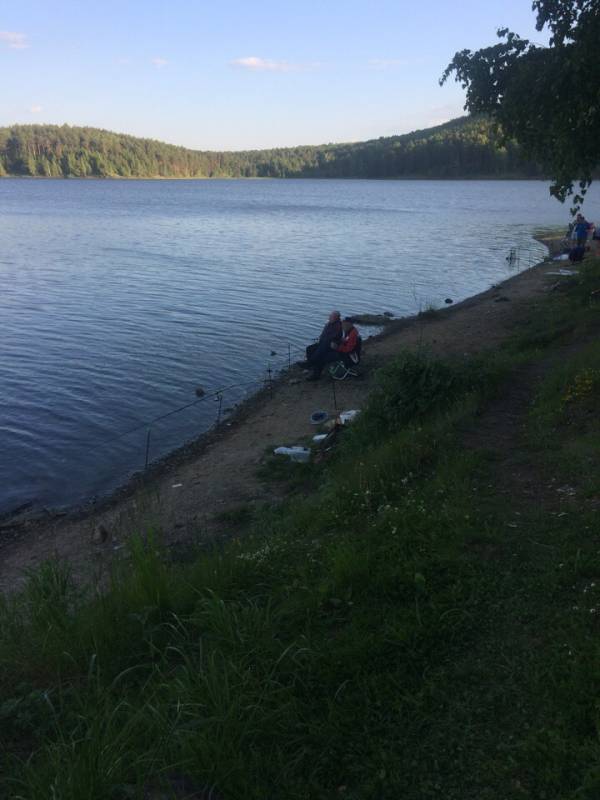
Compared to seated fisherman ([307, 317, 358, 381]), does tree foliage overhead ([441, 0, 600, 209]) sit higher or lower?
higher

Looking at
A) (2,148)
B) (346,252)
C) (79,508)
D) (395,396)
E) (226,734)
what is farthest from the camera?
(2,148)

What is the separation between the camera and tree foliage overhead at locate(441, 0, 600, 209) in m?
11.6

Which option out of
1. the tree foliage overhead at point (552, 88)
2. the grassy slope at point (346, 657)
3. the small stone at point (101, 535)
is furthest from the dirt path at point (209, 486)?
the tree foliage overhead at point (552, 88)

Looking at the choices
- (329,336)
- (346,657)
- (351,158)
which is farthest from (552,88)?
(351,158)

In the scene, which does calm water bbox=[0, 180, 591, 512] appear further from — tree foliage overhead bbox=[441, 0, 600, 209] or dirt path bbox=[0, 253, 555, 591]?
tree foliage overhead bbox=[441, 0, 600, 209]

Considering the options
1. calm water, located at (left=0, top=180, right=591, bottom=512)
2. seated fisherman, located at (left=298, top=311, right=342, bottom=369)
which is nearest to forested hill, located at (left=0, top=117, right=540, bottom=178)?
calm water, located at (left=0, top=180, right=591, bottom=512)

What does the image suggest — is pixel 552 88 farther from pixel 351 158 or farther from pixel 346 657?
pixel 351 158

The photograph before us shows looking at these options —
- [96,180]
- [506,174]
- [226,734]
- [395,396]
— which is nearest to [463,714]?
[226,734]

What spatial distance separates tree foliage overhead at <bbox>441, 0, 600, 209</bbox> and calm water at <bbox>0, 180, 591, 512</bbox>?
28.2 ft

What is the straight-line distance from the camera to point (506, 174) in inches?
5965

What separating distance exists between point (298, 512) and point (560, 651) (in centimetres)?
362

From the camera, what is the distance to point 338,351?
51.8ft

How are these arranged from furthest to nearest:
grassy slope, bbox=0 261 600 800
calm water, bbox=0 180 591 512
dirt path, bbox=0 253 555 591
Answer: calm water, bbox=0 180 591 512 → dirt path, bbox=0 253 555 591 → grassy slope, bbox=0 261 600 800

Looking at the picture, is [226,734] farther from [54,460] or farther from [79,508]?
[54,460]
